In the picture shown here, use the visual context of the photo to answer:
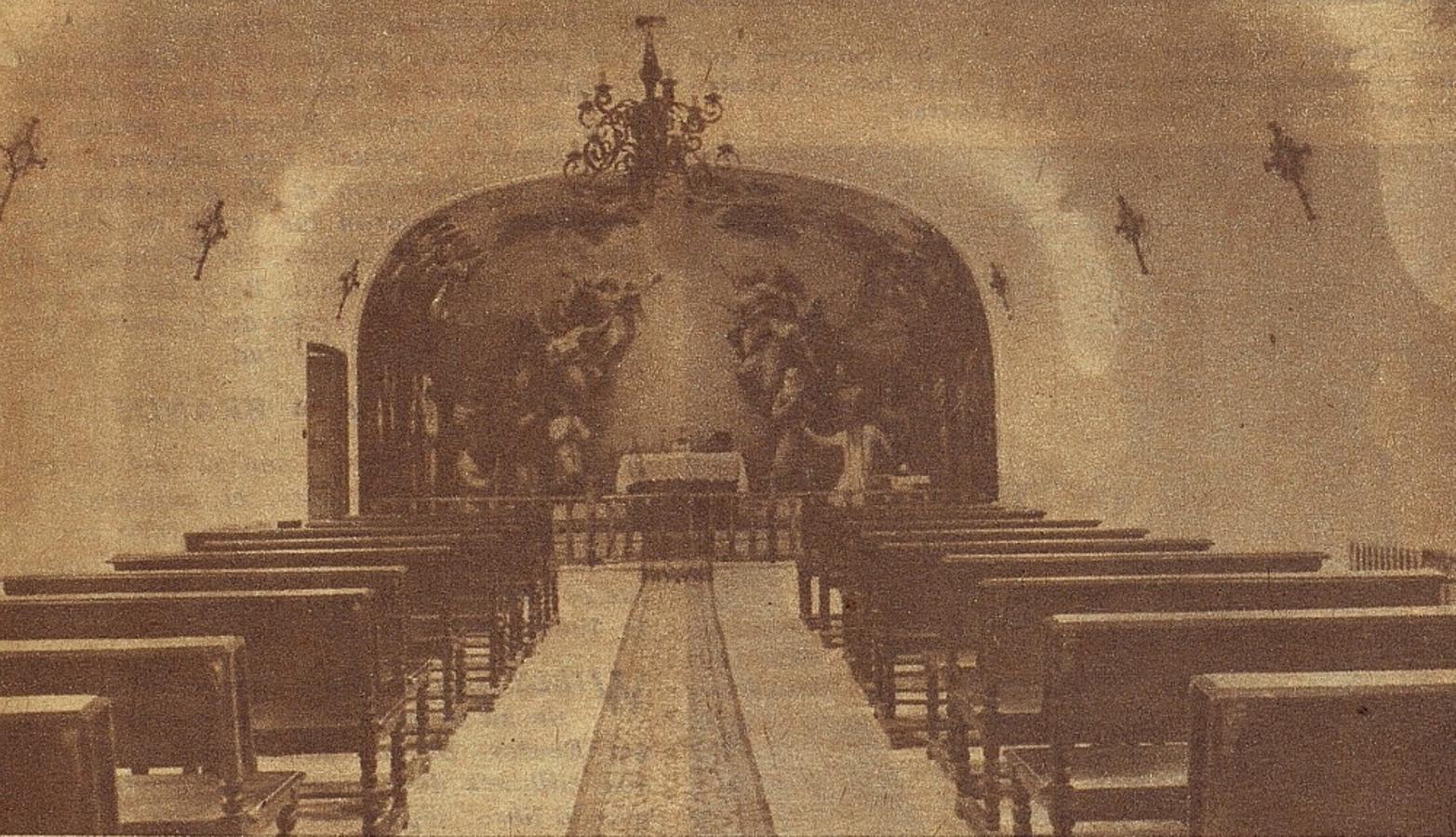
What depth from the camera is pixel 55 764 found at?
9.87 ft

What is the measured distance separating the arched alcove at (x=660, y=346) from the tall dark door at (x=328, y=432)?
1820mm

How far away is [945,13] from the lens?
399 inches

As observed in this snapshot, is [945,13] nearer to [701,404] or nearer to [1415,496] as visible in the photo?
[1415,496]

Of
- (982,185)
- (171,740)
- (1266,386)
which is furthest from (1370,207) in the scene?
(171,740)

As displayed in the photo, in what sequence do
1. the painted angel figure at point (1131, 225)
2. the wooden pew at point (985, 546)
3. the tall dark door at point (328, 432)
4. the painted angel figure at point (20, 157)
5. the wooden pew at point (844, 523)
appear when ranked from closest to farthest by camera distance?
the wooden pew at point (985, 546)
the wooden pew at point (844, 523)
the painted angel figure at point (20, 157)
the painted angel figure at point (1131, 225)
the tall dark door at point (328, 432)

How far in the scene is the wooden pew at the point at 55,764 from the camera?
298 cm

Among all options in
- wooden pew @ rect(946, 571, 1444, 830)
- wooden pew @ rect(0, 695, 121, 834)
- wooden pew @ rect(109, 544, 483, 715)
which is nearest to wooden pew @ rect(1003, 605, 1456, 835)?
wooden pew @ rect(946, 571, 1444, 830)

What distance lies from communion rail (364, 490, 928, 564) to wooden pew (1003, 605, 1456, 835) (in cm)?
1010

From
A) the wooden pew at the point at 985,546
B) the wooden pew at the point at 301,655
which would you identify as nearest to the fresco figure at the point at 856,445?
the wooden pew at the point at 985,546

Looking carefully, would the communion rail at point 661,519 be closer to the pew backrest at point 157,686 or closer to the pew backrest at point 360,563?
the pew backrest at point 360,563

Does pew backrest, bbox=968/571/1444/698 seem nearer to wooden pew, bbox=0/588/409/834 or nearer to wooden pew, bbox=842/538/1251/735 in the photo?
wooden pew, bbox=842/538/1251/735

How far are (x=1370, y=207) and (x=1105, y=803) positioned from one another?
8.60 meters

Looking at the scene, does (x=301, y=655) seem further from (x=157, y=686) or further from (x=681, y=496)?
(x=681, y=496)

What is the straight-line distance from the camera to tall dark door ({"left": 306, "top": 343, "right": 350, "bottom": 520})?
14.6m
